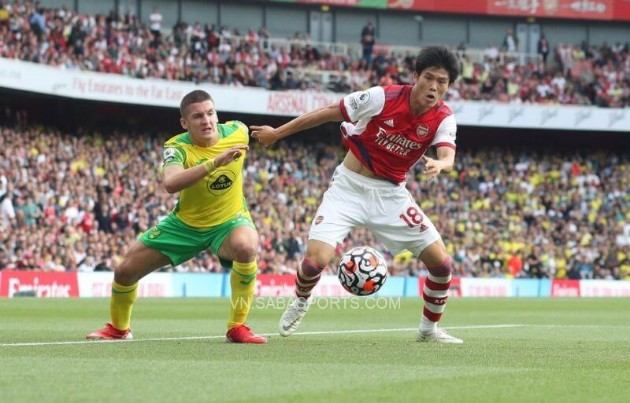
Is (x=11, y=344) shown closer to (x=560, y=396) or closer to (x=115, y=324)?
(x=115, y=324)

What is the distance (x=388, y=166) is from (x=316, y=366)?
3.29 metres

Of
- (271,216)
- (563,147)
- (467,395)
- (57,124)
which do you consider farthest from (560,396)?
(563,147)

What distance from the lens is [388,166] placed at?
420 inches

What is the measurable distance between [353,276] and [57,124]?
1044 inches

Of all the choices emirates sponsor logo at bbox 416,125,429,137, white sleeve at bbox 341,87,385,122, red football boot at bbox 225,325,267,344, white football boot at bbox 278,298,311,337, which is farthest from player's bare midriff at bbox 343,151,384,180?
red football boot at bbox 225,325,267,344

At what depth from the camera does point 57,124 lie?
3531 centimetres

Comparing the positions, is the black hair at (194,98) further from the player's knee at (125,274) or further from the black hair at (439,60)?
the black hair at (439,60)

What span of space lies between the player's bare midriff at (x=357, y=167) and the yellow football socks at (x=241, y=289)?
1.27 meters

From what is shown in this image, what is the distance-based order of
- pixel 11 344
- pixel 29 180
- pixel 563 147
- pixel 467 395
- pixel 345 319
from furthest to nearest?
pixel 563 147
pixel 29 180
pixel 345 319
pixel 11 344
pixel 467 395

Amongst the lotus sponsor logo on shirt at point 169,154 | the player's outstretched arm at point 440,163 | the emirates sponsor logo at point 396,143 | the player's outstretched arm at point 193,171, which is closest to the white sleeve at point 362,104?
the emirates sponsor logo at point 396,143

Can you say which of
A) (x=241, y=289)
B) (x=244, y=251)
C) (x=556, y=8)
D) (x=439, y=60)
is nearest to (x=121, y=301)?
(x=241, y=289)

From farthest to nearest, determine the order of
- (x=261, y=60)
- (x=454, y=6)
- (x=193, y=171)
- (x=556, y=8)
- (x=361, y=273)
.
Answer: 1. (x=556, y=8)
2. (x=454, y=6)
3. (x=261, y=60)
4. (x=361, y=273)
5. (x=193, y=171)

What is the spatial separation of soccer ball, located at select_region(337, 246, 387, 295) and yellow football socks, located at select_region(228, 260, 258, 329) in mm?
839

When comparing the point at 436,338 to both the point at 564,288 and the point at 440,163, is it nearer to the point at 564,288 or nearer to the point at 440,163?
the point at 440,163
